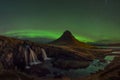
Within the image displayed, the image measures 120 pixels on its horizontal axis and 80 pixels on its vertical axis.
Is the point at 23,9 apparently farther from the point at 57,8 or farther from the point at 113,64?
the point at 113,64

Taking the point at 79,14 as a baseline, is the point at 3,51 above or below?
below

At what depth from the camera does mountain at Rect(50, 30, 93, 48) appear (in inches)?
225

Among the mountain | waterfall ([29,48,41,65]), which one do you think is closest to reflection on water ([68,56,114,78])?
the mountain

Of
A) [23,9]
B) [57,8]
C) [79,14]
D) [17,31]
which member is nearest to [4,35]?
[17,31]

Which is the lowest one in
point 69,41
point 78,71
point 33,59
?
point 78,71

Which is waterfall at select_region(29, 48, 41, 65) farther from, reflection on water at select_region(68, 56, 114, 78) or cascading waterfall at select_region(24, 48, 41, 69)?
reflection on water at select_region(68, 56, 114, 78)

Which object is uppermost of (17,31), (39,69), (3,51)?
(17,31)

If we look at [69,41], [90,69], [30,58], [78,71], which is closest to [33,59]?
[30,58]

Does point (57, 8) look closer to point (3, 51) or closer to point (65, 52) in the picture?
point (65, 52)

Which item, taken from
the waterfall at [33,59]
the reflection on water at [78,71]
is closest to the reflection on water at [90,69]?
the reflection on water at [78,71]

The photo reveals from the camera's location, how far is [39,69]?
18.9 ft

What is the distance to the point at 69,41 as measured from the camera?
18.8 ft

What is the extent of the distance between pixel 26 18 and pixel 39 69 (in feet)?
3.32

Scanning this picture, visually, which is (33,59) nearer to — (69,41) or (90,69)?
(69,41)
